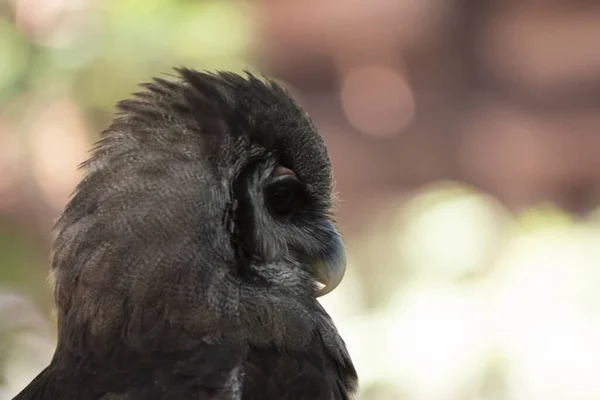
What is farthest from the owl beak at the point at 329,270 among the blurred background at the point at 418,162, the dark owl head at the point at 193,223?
the blurred background at the point at 418,162

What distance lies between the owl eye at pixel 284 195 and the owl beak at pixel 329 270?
12 centimetres

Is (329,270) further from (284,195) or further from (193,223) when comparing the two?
(193,223)

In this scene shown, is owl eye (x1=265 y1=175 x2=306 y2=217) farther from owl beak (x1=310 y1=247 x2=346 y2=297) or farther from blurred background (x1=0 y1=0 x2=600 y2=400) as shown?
blurred background (x1=0 y1=0 x2=600 y2=400)

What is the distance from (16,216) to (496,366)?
7.39 ft

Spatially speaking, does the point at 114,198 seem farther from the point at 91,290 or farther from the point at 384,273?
the point at 384,273

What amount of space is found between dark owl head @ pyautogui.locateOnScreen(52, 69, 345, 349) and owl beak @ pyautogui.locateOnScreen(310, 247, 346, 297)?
42 mm

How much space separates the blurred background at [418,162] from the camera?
4238mm

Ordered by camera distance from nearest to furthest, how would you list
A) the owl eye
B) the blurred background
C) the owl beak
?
the owl eye, the owl beak, the blurred background

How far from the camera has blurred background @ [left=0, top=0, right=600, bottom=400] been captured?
13.9 feet

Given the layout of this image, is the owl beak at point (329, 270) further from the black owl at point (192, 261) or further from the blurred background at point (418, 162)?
the blurred background at point (418, 162)

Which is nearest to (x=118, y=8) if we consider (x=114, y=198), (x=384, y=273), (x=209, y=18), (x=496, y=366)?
(x=209, y=18)

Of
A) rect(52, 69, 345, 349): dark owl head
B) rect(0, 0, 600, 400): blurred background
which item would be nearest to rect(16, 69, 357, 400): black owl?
rect(52, 69, 345, 349): dark owl head

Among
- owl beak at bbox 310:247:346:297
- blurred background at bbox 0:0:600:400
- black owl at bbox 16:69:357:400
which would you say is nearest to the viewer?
black owl at bbox 16:69:357:400

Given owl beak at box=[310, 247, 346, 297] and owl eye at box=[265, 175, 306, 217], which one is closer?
owl eye at box=[265, 175, 306, 217]
